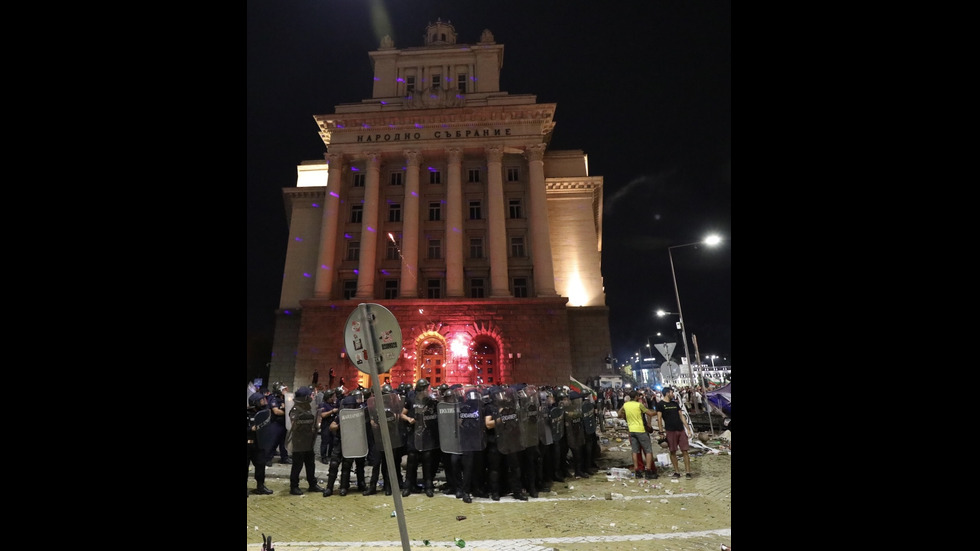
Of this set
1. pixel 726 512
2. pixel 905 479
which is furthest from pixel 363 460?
pixel 905 479

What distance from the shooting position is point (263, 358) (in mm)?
45312

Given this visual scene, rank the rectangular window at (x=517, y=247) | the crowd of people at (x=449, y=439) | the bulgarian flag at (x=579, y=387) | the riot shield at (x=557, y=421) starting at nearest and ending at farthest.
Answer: the crowd of people at (x=449, y=439)
the riot shield at (x=557, y=421)
the bulgarian flag at (x=579, y=387)
the rectangular window at (x=517, y=247)

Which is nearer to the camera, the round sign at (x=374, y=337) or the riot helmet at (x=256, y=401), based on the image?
the round sign at (x=374, y=337)

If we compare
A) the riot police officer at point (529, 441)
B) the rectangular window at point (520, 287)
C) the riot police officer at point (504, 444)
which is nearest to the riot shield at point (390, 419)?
the riot police officer at point (504, 444)

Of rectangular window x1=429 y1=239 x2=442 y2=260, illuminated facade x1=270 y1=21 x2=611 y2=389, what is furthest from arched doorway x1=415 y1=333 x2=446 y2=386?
rectangular window x1=429 y1=239 x2=442 y2=260

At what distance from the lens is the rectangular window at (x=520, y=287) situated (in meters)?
31.8

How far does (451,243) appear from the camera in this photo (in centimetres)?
3105

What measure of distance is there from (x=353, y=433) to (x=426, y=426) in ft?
5.15

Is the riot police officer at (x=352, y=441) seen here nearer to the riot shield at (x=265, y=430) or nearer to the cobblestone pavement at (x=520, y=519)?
the cobblestone pavement at (x=520, y=519)

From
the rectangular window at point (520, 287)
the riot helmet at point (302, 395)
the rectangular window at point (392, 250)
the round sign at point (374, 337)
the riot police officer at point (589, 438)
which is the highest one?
the rectangular window at point (392, 250)

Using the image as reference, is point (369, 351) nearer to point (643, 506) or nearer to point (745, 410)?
point (745, 410)

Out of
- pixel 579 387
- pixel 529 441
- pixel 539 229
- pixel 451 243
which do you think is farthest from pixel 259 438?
pixel 539 229

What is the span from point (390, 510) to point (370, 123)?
31484 millimetres

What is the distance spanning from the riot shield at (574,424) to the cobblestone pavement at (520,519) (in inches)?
37.3
